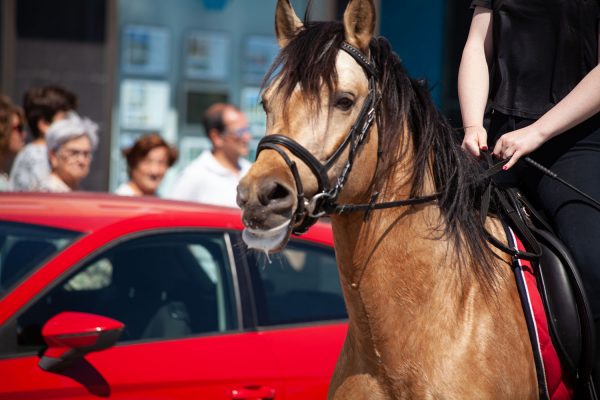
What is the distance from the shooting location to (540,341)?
3281 mm

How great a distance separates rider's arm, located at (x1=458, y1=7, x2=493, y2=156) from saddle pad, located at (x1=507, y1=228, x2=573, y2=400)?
0.46 meters

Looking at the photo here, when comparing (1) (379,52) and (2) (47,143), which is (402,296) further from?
(2) (47,143)

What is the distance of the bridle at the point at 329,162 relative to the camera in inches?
116

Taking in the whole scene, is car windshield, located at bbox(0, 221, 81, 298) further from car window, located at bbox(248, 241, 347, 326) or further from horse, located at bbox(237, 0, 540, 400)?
horse, located at bbox(237, 0, 540, 400)

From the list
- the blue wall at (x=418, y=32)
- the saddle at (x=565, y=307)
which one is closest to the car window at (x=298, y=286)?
the saddle at (x=565, y=307)

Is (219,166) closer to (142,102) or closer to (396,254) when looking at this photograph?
(142,102)

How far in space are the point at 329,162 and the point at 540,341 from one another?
91cm

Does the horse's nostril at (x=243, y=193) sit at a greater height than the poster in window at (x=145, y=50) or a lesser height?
lesser

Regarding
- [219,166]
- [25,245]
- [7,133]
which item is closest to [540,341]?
[25,245]

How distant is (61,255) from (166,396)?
2.41 ft

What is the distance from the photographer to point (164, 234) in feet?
15.3

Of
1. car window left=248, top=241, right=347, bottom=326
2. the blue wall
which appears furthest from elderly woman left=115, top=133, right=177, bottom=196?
the blue wall

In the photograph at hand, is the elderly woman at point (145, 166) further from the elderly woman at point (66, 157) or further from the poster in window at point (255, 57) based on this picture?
the poster in window at point (255, 57)

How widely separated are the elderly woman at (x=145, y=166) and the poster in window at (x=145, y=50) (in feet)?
11.3
